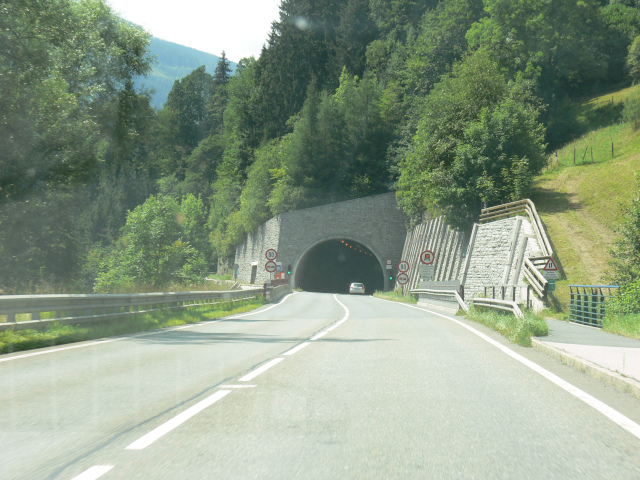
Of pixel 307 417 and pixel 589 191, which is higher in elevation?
pixel 589 191

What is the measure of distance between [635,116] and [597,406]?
152 feet

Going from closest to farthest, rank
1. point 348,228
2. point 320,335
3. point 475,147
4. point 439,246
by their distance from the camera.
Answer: point 320,335 → point 475,147 → point 439,246 → point 348,228

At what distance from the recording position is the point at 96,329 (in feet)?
43.8

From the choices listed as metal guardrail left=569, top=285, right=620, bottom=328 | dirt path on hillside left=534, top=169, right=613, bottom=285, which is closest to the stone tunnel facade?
dirt path on hillside left=534, top=169, right=613, bottom=285

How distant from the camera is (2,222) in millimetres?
26281

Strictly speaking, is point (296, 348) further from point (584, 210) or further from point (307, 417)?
point (584, 210)

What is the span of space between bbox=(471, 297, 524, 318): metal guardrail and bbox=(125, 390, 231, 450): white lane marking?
416 inches

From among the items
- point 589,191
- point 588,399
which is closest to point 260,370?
point 588,399

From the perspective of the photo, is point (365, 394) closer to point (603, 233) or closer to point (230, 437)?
point (230, 437)

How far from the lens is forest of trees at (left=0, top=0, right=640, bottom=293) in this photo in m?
22.9

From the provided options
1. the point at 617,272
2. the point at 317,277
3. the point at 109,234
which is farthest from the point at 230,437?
the point at 109,234

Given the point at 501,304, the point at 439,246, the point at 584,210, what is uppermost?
the point at 584,210

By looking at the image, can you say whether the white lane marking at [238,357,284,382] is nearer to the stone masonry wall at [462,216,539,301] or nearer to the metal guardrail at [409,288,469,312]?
the metal guardrail at [409,288,469,312]

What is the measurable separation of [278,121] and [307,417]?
78.1 meters
